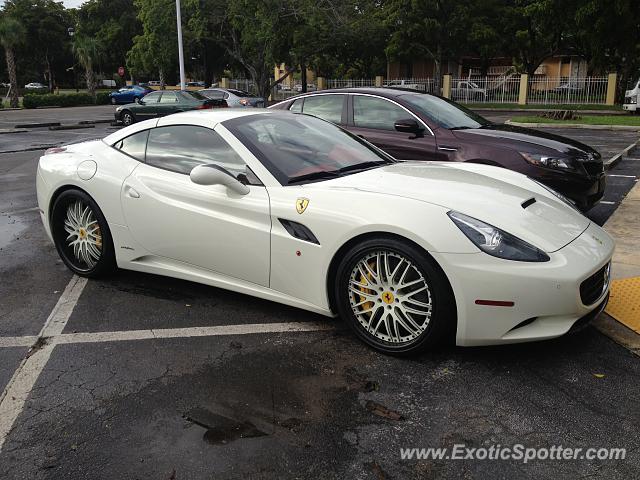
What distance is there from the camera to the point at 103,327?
13.2ft

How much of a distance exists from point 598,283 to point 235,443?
223 centimetres

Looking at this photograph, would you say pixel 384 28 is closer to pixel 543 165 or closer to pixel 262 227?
pixel 543 165

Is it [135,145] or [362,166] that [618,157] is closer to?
[362,166]

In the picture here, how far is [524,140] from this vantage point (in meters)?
6.38

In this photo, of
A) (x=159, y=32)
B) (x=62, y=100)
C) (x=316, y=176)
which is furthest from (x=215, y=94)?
(x=62, y=100)

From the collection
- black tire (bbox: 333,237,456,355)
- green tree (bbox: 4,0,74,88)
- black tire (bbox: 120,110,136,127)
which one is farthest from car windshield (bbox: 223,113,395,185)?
green tree (bbox: 4,0,74,88)

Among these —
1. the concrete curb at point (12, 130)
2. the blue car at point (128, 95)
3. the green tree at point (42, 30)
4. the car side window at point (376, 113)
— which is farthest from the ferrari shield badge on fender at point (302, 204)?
the green tree at point (42, 30)

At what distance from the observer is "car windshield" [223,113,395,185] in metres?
4.03

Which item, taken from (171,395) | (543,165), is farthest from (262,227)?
(543,165)

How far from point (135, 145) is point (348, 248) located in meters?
2.18

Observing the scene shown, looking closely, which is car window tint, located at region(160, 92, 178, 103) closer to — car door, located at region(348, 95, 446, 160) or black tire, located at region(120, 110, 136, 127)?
black tire, located at region(120, 110, 136, 127)

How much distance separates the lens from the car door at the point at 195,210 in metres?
3.87

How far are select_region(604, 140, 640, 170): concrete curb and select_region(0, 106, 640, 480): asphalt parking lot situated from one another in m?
7.55

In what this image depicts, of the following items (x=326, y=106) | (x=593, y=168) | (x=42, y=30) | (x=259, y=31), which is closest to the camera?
(x=593, y=168)
